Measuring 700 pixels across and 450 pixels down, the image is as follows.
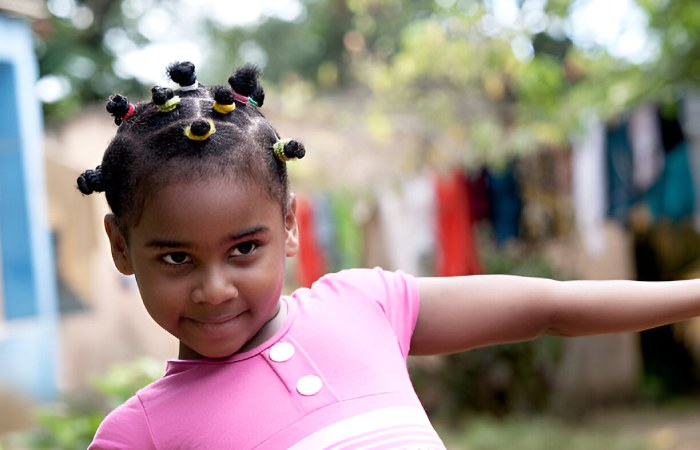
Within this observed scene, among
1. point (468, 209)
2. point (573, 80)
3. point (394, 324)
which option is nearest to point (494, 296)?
point (394, 324)

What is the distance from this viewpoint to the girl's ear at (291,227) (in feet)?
5.49

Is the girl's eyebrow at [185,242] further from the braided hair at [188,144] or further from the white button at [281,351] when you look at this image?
the white button at [281,351]

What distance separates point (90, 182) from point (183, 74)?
24 cm

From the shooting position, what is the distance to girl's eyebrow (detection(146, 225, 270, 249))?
1.49 m

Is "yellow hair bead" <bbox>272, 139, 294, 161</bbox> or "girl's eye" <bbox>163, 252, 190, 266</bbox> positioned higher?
"yellow hair bead" <bbox>272, 139, 294, 161</bbox>

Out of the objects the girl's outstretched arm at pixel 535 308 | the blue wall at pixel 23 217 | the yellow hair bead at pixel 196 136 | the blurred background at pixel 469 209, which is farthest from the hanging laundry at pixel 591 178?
the yellow hair bead at pixel 196 136

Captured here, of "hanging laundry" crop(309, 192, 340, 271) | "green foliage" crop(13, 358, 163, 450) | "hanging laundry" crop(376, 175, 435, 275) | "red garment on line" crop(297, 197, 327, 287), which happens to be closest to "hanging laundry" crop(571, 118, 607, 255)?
"hanging laundry" crop(376, 175, 435, 275)

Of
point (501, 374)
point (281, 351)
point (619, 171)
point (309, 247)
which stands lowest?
point (281, 351)

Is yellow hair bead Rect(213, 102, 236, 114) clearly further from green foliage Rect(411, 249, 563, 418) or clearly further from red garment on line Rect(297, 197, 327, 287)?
red garment on line Rect(297, 197, 327, 287)

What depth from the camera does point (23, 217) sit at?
23.0 feet

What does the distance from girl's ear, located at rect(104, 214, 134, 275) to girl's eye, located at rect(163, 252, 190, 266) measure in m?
0.14

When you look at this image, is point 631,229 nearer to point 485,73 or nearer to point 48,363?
point 485,73

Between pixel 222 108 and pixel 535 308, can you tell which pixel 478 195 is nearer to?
pixel 535 308

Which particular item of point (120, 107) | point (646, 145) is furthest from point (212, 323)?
point (646, 145)
